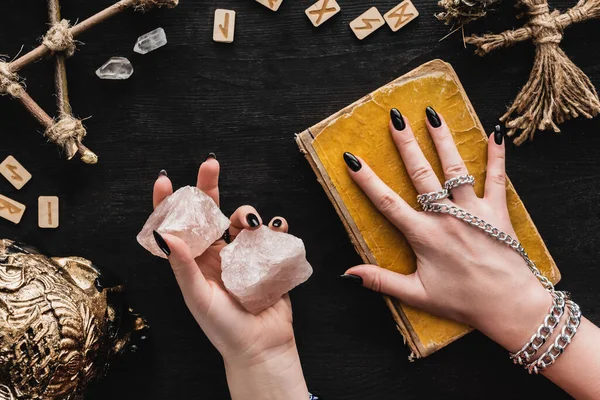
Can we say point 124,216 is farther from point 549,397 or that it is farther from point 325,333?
point 549,397

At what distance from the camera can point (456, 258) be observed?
1.32m

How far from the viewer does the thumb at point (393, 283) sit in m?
1.36

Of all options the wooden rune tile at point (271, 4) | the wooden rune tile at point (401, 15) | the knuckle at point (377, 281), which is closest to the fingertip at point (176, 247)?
the knuckle at point (377, 281)

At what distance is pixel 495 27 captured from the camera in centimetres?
146

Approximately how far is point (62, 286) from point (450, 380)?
107cm

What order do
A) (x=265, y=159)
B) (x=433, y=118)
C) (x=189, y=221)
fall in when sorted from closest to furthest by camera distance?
(x=189, y=221)
(x=433, y=118)
(x=265, y=159)

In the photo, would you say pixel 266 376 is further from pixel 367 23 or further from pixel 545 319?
pixel 367 23

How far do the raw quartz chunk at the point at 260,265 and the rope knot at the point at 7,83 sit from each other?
672 mm

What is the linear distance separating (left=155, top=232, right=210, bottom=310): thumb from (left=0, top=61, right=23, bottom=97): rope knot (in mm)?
571

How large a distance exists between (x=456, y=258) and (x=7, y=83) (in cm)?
121

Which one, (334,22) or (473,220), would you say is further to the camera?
(334,22)

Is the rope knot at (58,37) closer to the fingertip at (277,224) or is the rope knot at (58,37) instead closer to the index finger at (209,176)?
the index finger at (209,176)

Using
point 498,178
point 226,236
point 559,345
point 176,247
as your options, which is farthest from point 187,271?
point 559,345

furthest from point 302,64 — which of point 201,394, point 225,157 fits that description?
point 201,394
